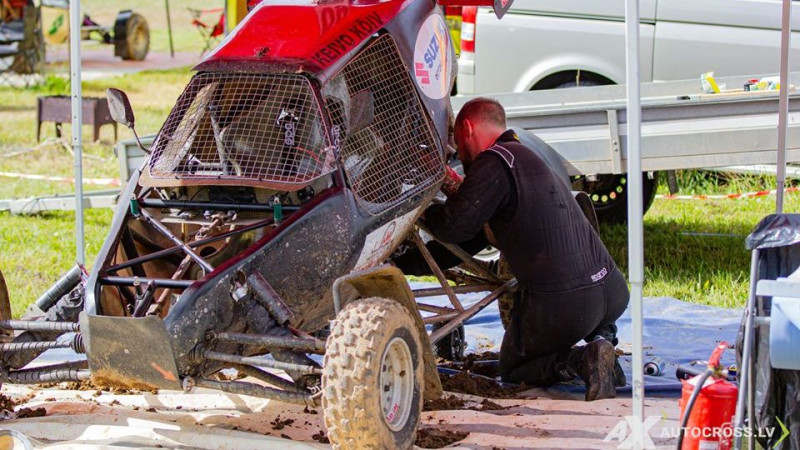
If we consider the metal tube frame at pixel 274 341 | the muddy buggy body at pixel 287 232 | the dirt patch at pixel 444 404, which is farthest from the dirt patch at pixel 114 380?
the dirt patch at pixel 444 404

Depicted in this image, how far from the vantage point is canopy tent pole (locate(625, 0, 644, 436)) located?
4219 millimetres

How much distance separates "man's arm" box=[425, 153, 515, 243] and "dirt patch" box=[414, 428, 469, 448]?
1038 mm

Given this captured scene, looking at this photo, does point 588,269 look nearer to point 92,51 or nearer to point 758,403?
point 758,403

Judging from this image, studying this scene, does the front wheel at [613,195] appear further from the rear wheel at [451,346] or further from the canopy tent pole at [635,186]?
the canopy tent pole at [635,186]

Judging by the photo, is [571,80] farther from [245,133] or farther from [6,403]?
[6,403]

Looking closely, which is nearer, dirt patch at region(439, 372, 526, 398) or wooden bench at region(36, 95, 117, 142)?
dirt patch at region(439, 372, 526, 398)

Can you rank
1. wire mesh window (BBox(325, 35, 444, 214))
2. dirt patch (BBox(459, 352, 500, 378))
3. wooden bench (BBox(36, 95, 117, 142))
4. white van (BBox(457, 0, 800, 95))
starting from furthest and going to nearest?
wooden bench (BBox(36, 95, 117, 142)) < white van (BBox(457, 0, 800, 95)) < dirt patch (BBox(459, 352, 500, 378)) < wire mesh window (BBox(325, 35, 444, 214))

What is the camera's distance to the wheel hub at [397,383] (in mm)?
4656

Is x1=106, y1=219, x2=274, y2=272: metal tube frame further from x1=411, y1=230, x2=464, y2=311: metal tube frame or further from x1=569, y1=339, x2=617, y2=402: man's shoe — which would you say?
x1=569, y1=339, x2=617, y2=402: man's shoe

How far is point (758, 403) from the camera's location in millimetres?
4164

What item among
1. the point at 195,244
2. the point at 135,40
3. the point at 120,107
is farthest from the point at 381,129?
the point at 135,40

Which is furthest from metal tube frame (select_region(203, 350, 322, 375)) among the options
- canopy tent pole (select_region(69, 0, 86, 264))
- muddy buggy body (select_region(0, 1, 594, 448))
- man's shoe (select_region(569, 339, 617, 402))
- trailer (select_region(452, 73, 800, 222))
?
trailer (select_region(452, 73, 800, 222))

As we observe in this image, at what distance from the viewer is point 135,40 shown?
74.6ft

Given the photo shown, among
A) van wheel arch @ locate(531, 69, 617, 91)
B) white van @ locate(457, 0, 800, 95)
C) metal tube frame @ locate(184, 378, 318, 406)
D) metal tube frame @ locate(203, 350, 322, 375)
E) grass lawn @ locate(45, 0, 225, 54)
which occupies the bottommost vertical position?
metal tube frame @ locate(184, 378, 318, 406)
